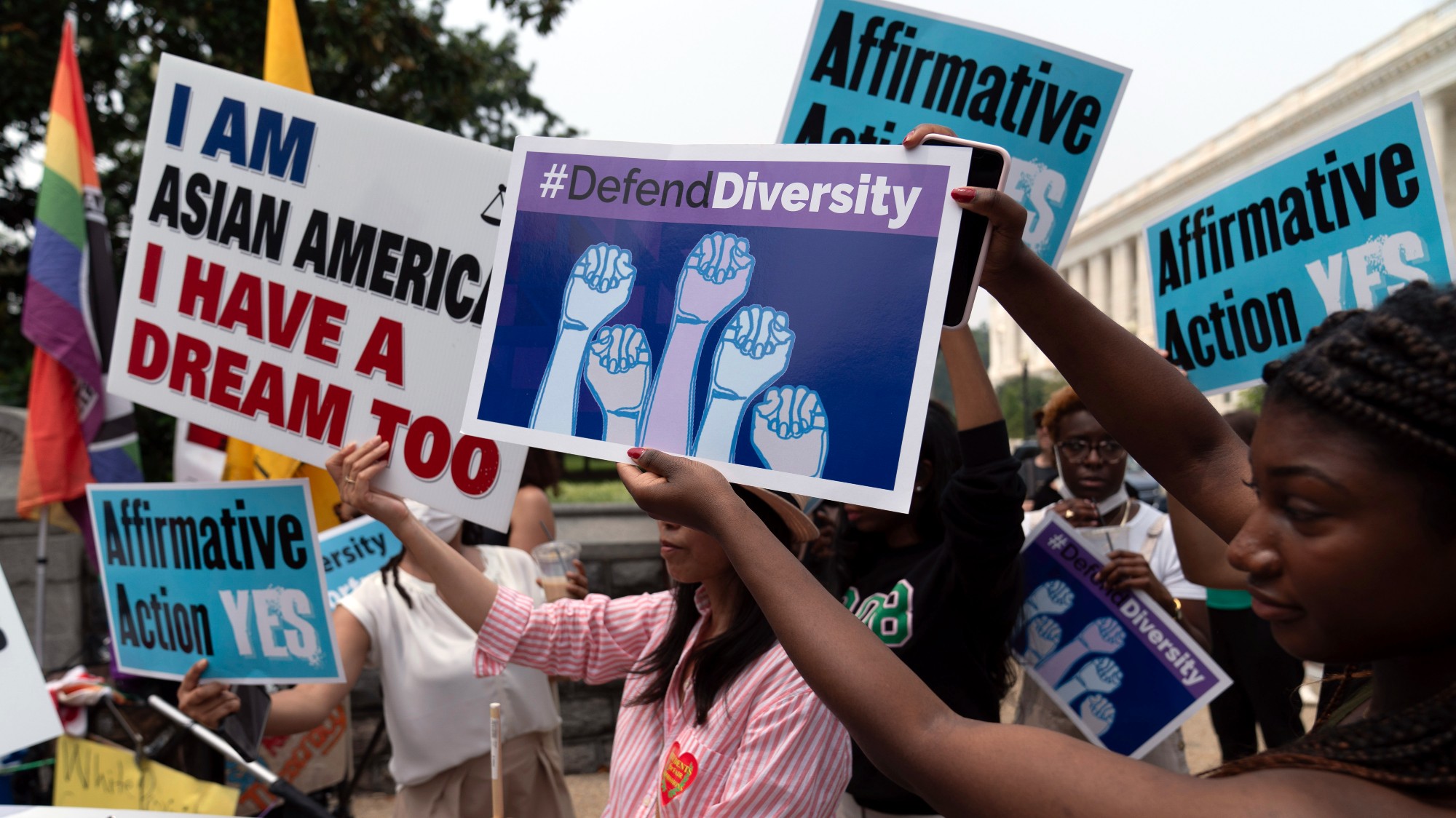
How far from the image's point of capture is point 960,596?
262cm

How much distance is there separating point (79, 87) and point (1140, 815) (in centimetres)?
601

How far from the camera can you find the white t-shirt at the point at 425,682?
3.22 m

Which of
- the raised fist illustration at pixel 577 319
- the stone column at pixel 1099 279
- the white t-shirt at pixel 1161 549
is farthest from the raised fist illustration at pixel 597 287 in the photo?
the stone column at pixel 1099 279

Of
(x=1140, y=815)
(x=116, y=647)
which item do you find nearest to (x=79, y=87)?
(x=116, y=647)

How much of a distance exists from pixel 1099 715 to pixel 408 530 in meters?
1.84

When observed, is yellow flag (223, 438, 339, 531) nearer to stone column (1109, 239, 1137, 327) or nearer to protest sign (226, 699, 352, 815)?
protest sign (226, 699, 352, 815)

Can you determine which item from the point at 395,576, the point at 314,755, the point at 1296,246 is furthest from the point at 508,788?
the point at 1296,246

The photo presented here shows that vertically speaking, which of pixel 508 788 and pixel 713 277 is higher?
pixel 713 277

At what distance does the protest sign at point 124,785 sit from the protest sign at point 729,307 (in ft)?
5.31

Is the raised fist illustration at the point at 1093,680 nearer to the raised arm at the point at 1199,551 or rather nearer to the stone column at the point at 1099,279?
the raised arm at the point at 1199,551

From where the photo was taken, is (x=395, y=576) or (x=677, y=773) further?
(x=395, y=576)

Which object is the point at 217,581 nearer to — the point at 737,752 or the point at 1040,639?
the point at 737,752

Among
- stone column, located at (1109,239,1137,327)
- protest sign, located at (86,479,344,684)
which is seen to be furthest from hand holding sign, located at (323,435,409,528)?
stone column, located at (1109,239,1137,327)

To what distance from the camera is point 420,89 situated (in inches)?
375
